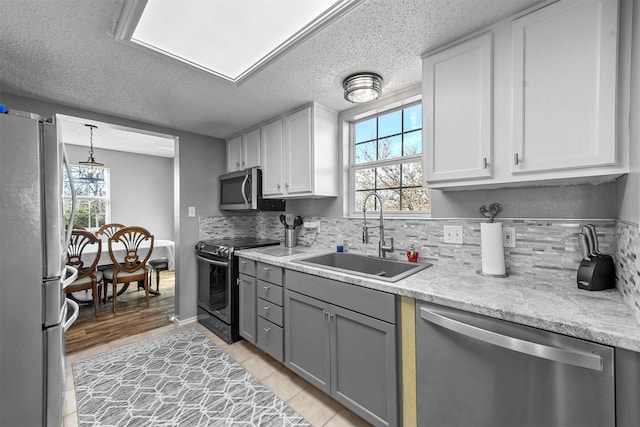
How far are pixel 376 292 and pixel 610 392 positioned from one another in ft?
2.76

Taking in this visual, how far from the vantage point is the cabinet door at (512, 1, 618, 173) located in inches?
40.9

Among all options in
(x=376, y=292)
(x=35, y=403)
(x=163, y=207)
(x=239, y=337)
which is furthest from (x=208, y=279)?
(x=163, y=207)

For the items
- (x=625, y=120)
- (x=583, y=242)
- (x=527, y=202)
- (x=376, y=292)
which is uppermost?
(x=625, y=120)

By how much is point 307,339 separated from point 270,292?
1.57ft

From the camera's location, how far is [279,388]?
1863mm

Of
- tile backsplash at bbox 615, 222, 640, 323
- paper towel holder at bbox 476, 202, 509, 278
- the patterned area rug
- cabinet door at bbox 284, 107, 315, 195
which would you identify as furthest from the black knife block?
cabinet door at bbox 284, 107, 315, 195

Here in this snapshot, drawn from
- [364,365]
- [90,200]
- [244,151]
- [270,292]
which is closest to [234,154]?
[244,151]

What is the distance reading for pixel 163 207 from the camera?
581 cm

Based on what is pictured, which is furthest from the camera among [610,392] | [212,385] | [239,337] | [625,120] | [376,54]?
[239,337]

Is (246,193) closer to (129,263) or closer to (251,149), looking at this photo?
(251,149)

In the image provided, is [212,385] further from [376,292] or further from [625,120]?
[625,120]

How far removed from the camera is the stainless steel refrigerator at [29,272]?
3.90ft

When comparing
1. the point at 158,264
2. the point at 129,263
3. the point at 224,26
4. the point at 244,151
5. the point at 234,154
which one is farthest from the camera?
the point at 158,264

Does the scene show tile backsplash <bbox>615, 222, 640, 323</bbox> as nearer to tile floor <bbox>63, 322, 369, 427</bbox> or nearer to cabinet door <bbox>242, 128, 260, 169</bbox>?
tile floor <bbox>63, 322, 369, 427</bbox>
